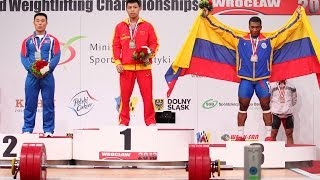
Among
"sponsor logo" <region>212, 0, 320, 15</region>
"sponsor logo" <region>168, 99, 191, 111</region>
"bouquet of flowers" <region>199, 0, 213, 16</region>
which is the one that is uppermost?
"sponsor logo" <region>212, 0, 320, 15</region>

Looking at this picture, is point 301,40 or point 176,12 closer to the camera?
point 301,40

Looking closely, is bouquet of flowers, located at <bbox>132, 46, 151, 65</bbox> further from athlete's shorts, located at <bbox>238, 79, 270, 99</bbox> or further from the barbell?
the barbell

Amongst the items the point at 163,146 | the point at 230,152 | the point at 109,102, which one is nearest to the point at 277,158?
the point at 230,152

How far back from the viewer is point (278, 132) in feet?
29.7

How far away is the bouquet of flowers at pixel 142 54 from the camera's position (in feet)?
22.8

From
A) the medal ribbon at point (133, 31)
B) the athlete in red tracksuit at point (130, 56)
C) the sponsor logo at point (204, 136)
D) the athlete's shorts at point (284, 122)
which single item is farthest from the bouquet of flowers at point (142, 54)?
the athlete's shorts at point (284, 122)

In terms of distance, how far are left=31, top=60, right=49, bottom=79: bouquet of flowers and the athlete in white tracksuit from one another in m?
3.43

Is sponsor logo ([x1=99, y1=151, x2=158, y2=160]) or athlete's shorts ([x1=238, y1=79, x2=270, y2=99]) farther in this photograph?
athlete's shorts ([x1=238, y1=79, x2=270, y2=99])

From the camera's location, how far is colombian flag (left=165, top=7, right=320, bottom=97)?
24.8 ft

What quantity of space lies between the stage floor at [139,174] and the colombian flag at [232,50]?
4.99 feet

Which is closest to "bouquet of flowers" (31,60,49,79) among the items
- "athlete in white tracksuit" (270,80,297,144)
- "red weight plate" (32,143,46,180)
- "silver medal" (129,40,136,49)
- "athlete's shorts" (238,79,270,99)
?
"silver medal" (129,40,136,49)

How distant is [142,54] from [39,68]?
127 centimetres

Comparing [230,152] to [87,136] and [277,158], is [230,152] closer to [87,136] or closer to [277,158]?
[277,158]

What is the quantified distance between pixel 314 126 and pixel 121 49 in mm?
3541
